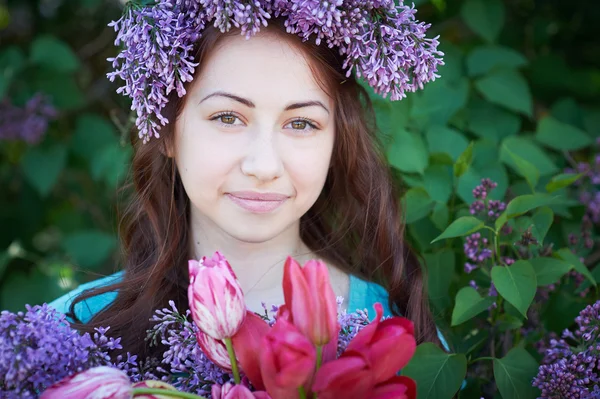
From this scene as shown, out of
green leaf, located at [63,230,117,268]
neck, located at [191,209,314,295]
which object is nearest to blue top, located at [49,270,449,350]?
neck, located at [191,209,314,295]

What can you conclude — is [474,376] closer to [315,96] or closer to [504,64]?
[315,96]

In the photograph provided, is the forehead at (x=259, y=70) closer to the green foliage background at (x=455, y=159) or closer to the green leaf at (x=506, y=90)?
the green foliage background at (x=455, y=159)

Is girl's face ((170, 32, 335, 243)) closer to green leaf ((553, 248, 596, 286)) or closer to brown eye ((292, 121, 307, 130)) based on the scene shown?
brown eye ((292, 121, 307, 130))

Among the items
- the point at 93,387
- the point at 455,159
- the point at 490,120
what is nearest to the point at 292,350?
the point at 93,387

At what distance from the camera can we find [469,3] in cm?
219

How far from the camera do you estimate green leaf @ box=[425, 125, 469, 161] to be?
6.01ft

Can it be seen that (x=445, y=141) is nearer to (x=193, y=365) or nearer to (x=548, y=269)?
(x=548, y=269)

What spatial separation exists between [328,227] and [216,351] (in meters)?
0.82

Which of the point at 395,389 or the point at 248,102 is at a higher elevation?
the point at 248,102

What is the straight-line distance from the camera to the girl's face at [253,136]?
4.55 feet

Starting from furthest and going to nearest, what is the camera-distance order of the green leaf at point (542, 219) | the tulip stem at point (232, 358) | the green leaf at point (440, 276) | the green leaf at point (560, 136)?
the green leaf at point (560, 136) → the green leaf at point (440, 276) → the green leaf at point (542, 219) → the tulip stem at point (232, 358)

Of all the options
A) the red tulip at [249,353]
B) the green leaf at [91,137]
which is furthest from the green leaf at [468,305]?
the green leaf at [91,137]

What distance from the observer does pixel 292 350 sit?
2.90ft

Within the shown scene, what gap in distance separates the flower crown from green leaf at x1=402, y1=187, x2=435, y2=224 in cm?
36
